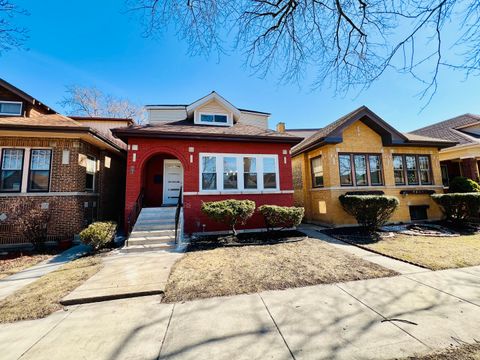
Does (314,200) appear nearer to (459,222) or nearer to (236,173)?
(236,173)

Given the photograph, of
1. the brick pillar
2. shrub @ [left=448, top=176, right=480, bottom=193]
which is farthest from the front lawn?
the brick pillar

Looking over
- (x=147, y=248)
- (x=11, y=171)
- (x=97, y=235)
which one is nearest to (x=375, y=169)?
(x=147, y=248)

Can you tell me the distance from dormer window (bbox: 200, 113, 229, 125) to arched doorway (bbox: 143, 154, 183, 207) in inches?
109

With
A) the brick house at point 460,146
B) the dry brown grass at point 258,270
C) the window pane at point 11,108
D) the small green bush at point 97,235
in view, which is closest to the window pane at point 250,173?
the dry brown grass at point 258,270

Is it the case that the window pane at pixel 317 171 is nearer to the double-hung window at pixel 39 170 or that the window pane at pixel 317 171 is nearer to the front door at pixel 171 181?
the front door at pixel 171 181

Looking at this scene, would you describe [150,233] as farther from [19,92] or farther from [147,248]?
[19,92]

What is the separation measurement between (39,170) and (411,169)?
18468 millimetres

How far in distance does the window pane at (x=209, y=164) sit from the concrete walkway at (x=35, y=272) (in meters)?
5.38

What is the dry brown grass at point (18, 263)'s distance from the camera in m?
5.72

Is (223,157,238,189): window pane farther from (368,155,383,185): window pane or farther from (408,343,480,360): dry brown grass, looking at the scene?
(408,343,480,360): dry brown grass

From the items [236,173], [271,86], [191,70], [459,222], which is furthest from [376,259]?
[459,222]

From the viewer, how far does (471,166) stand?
43.3 ft

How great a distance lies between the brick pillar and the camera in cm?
1305

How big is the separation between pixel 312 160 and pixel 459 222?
7631 mm
